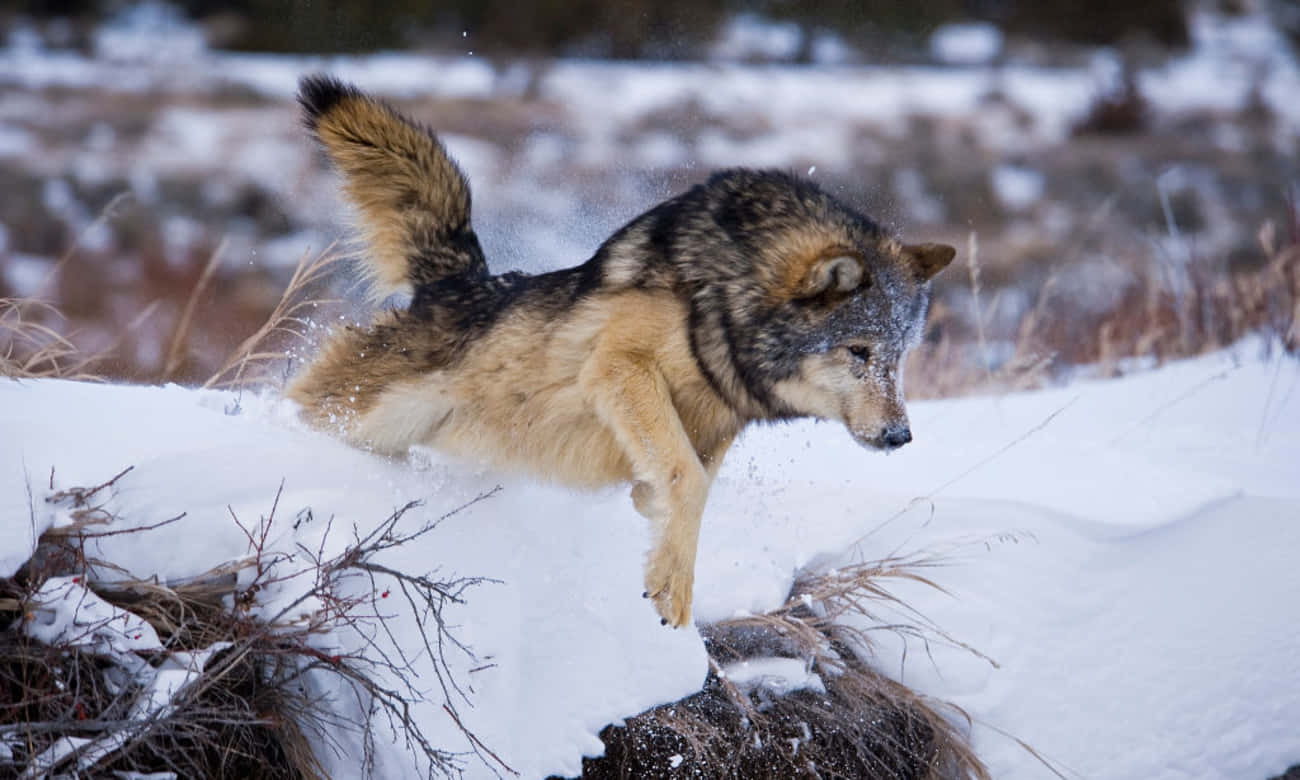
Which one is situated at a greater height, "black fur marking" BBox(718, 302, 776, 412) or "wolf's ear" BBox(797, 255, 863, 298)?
"wolf's ear" BBox(797, 255, 863, 298)

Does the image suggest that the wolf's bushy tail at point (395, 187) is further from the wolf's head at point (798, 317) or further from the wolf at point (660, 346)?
the wolf's head at point (798, 317)

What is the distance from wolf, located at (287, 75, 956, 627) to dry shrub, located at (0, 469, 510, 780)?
790 millimetres

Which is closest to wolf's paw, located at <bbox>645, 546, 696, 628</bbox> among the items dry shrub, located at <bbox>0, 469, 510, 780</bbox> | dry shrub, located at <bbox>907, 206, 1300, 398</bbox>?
dry shrub, located at <bbox>0, 469, 510, 780</bbox>

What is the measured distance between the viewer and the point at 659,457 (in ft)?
11.0

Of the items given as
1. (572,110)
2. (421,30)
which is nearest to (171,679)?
(572,110)

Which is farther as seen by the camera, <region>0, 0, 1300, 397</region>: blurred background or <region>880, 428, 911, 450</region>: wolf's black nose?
<region>0, 0, 1300, 397</region>: blurred background

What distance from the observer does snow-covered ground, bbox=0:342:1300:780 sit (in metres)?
2.96

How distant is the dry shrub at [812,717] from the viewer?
3.28m

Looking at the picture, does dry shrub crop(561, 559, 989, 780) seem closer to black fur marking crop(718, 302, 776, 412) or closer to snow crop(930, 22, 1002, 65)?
black fur marking crop(718, 302, 776, 412)

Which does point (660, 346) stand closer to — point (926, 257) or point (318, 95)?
point (926, 257)

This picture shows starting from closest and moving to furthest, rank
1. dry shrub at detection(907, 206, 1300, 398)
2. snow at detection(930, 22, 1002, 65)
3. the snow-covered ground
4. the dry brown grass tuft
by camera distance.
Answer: the snow-covered ground < the dry brown grass tuft < dry shrub at detection(907, 206, 1300, 398) < snow at detection(930, 22, 1002, 65)

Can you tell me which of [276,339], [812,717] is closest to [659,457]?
[812,717]

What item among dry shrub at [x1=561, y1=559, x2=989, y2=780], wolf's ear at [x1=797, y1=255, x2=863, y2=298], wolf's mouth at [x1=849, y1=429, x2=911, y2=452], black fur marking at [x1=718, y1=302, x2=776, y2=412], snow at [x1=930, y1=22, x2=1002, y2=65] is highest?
snow at [x1=930, y1=22, x2=1002, y2=65]

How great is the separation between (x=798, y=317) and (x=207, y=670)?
211 centimetres
